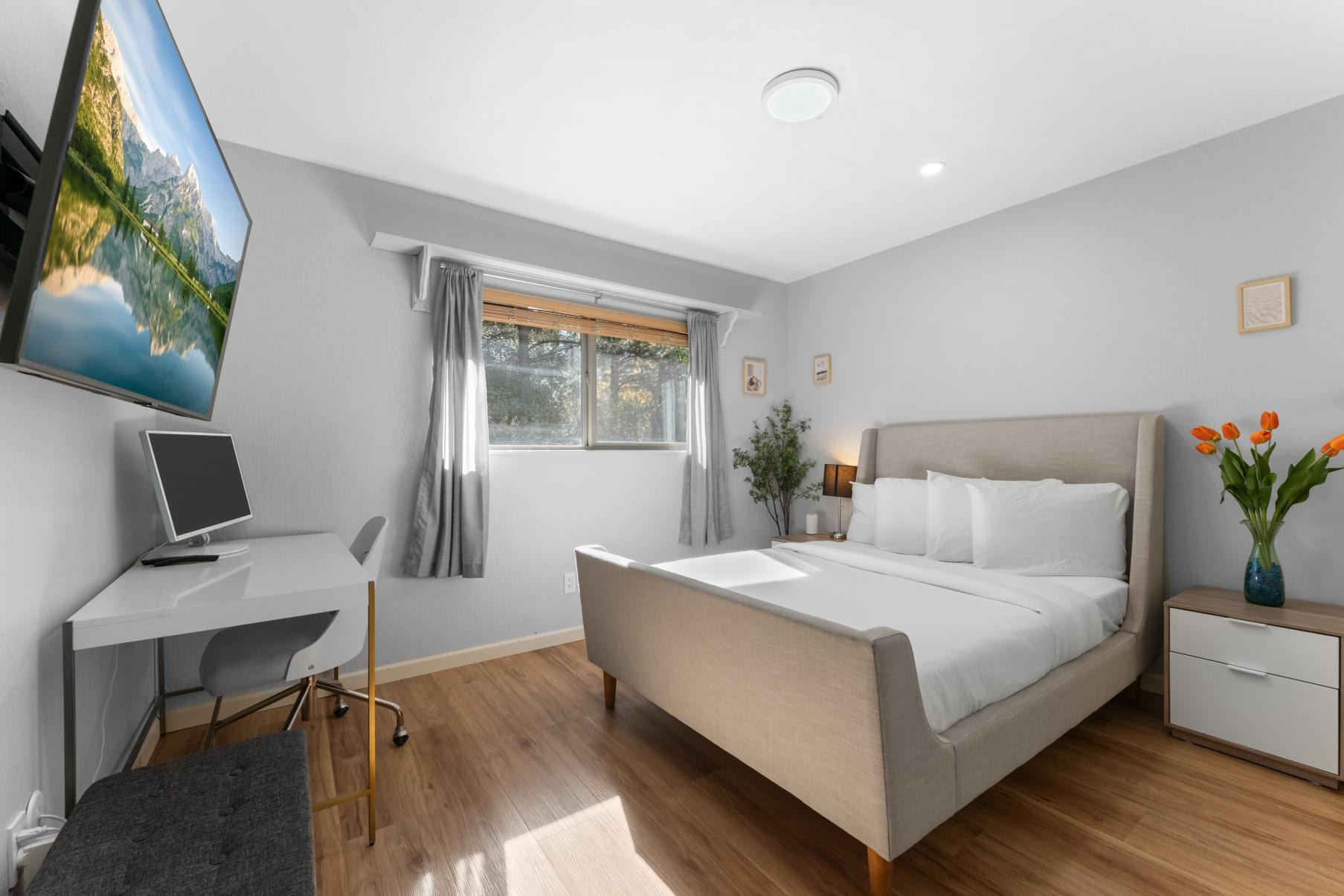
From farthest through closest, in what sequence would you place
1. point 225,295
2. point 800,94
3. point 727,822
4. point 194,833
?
1. point 800,94
2. point 225,295
3. point 727,822
4. point 194,833

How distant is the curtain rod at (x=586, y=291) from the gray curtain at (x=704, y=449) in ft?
0.47

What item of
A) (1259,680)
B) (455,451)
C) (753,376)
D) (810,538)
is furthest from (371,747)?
(753,376)

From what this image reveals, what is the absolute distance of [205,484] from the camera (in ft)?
6.72

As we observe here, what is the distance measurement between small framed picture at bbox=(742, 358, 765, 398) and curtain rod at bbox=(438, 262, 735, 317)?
0.44 metres

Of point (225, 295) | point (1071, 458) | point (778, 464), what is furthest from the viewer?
point (778, 464)

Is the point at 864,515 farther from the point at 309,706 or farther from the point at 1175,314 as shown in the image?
the point at 309,706

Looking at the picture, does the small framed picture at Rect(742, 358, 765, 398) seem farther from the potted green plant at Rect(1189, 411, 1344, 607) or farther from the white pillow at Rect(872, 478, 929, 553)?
the potted green plant at Rect(1189, 411, 1344, 607)

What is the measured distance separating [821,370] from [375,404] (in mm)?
2995

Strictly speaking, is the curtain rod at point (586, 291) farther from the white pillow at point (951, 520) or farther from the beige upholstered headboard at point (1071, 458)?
the white pillow at point (951, 520)

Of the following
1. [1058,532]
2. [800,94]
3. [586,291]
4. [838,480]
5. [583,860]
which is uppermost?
[800,94]

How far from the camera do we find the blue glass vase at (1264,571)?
2.14m

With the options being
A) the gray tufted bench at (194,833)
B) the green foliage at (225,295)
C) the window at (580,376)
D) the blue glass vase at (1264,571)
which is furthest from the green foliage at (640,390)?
the blue glass vase at (1264,571)

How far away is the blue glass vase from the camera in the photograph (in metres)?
2.14

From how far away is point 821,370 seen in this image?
4.24 meters
